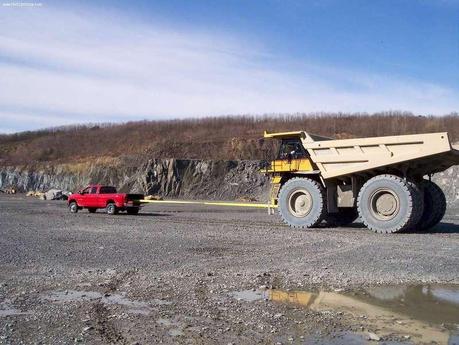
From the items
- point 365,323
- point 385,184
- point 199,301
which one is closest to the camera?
point 365,323

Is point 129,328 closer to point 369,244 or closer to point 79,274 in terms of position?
point 79,274

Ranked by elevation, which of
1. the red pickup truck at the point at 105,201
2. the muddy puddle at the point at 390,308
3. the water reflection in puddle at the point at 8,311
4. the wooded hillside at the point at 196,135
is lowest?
the muddy puddle at the point at 390,308

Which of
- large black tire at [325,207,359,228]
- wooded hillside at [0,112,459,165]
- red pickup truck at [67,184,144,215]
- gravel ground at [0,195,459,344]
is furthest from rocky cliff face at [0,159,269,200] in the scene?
gravel ground at [0,195,459,344]

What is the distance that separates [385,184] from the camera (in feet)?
56.4

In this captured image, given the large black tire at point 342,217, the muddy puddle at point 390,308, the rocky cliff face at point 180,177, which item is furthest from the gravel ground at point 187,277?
the rocky cliff face at point 180,177

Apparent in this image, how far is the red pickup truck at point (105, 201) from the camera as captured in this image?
1095 inches

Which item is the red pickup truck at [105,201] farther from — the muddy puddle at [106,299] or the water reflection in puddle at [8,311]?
the water reflection in puddle at [8,311]

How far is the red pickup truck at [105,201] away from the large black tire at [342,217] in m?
11.7

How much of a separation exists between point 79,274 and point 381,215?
10.9m

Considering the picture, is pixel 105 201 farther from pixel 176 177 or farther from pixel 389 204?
pixel 176 177

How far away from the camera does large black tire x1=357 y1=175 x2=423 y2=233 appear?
1669cm

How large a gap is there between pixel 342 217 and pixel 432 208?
346 cm

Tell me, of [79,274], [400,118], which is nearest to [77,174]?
[400,118]

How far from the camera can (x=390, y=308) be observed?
732 centimetres
